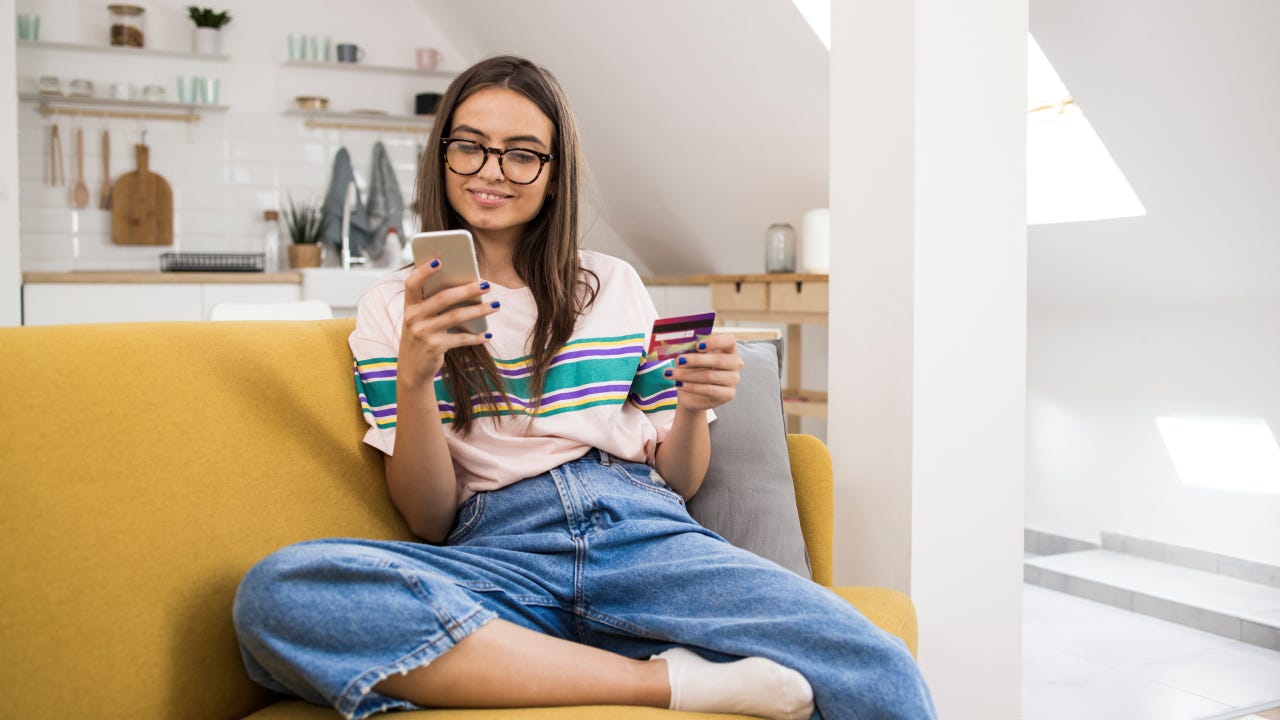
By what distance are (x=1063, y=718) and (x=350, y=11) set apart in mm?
4380

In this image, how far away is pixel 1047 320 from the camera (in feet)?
12.0

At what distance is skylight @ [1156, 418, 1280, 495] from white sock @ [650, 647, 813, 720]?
8.31ft

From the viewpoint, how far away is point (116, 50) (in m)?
4.64

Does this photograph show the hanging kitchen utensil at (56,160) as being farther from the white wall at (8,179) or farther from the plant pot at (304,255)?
the plant pot at (304,255)

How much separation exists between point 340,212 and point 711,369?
3.96m

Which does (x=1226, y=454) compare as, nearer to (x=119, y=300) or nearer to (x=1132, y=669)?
(x=1132, y=669)

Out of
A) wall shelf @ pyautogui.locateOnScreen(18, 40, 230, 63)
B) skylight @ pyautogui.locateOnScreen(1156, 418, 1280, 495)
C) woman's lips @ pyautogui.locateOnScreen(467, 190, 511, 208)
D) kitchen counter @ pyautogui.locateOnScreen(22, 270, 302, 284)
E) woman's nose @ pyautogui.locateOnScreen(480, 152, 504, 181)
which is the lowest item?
skylight @ pyautogui.locateOnScreen(1156, 418, 1280, 495)

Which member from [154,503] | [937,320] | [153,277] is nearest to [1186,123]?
[937,320]

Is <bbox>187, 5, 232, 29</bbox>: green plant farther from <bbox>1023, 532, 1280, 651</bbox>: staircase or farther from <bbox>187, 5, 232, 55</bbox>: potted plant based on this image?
<bbox>1023, 532, 1280, 651</bbox>: staircase

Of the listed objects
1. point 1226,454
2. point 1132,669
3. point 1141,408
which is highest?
point 1141,408

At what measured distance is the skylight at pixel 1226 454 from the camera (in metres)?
3.12

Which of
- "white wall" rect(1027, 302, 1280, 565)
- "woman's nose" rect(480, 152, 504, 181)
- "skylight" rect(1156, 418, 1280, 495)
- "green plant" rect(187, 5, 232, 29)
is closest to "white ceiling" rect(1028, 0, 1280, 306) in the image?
"white wall" rect(1027, 302, 1280, 565)

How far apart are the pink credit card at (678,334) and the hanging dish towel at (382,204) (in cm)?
390

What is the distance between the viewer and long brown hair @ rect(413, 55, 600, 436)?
1535 mm
